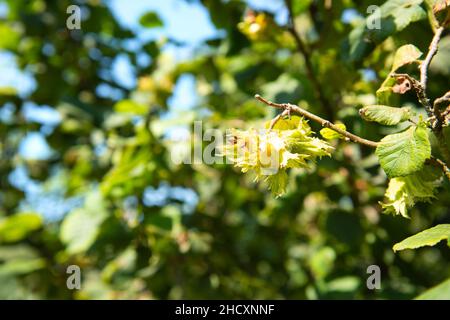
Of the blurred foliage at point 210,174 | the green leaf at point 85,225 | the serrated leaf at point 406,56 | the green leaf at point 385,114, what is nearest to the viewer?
the green leaf at point 385,114

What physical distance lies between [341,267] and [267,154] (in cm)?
135

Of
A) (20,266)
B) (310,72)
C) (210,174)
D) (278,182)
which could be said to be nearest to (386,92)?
(278,182)

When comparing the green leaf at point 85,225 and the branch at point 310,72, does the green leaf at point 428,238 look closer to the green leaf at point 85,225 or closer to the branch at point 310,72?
the branch at point 310,72

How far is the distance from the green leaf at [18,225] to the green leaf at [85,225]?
0.44 m

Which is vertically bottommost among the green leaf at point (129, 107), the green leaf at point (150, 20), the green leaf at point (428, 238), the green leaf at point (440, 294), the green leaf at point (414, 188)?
the green leaf at point (440, 294)

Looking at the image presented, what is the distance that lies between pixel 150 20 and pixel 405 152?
5.92ft

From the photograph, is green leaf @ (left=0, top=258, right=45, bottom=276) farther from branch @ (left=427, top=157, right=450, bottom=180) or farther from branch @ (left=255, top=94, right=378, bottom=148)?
branch @ (left=427, top=157, right=450, bottom=180)

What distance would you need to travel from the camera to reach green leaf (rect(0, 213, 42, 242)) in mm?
2600

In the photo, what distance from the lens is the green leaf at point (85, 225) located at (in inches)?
87.2

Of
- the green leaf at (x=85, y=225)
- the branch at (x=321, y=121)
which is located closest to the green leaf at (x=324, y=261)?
the green leaf at (x=85, y=225)

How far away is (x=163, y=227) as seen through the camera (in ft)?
6.89

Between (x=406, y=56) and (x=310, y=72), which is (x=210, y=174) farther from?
(x=406, y=56)
